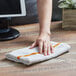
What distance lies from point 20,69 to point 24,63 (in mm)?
34

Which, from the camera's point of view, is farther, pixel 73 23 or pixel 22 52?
pixel 73 23

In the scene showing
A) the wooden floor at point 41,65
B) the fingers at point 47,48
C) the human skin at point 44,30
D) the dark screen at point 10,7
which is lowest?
the wooden floor at point 41,65

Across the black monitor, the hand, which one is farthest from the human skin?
the black monitor

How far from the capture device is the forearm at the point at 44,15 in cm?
102

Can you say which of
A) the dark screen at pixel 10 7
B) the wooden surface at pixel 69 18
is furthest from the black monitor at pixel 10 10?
the wooden surface at pixel 69 18

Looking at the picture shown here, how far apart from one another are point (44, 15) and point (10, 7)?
0.21m

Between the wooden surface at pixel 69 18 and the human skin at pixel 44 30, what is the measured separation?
0.18 metres

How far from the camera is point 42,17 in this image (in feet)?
3.43

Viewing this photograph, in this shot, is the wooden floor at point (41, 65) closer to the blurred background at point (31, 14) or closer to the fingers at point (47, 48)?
the fingers at point (47, 48)

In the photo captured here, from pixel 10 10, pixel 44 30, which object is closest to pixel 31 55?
pixel 44 30

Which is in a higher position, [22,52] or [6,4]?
[6,4]

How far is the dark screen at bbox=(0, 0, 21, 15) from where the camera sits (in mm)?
1124

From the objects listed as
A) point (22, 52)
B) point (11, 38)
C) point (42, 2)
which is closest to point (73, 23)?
point (42, 2)

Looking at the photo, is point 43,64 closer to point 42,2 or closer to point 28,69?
point 28,69
